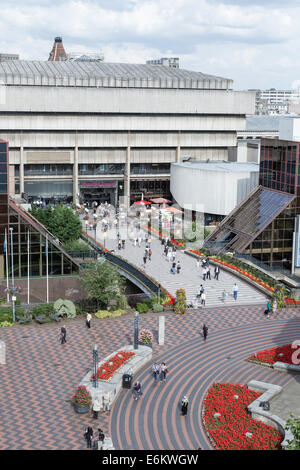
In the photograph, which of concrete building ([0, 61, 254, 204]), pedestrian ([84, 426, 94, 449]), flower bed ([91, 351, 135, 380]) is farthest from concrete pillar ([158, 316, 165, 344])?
concrete building ([0, 61, 254, 204])

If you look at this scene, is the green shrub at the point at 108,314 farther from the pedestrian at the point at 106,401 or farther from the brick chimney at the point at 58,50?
the brick chimney at the point at 58,50

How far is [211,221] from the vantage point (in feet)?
267

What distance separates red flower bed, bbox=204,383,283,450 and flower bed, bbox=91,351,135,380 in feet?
17.8

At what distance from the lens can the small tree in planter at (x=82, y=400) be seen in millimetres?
31203

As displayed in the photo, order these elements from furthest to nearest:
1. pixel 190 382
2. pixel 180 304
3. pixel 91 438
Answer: pixel 180 304 < pixel 190 382 < pixel 91 438

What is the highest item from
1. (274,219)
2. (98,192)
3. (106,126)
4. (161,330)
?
(106,126)

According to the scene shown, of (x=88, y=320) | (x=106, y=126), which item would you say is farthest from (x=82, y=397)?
(x=106, y=126)

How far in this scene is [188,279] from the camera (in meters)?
56.0

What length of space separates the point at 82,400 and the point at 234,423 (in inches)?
296

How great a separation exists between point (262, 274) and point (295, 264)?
735 centimetres

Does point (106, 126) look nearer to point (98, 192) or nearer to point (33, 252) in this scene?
point (98, 192)

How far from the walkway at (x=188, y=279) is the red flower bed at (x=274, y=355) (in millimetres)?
10616

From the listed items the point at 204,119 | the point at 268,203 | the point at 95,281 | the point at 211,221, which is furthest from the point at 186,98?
the point at 95,281
